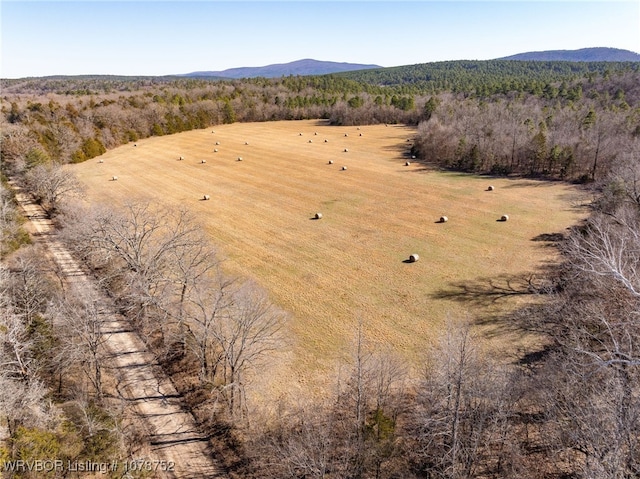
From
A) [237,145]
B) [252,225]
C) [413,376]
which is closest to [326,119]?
[237,145]

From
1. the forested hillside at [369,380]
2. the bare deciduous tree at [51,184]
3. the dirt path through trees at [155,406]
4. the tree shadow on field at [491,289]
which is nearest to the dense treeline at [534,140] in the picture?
the forested hillside at [369,380]

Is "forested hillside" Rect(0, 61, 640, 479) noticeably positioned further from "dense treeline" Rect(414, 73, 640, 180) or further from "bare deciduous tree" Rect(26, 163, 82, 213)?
"dense treeline" Rect(414, 73, 640, 180)

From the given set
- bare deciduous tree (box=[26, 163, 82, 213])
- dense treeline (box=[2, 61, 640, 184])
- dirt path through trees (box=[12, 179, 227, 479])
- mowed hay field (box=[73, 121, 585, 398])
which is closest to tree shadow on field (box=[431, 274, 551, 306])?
mowed hay field (box=[73, 121, 585, 398])

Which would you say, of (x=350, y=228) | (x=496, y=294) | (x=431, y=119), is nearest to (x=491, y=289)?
(x=496, y=294)

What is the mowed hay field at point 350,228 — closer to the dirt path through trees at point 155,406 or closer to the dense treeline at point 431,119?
the dirt path through trees at point 155,406

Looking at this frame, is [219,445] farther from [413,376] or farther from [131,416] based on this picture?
[413,376]

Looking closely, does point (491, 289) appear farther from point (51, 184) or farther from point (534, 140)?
point (51, 184)
